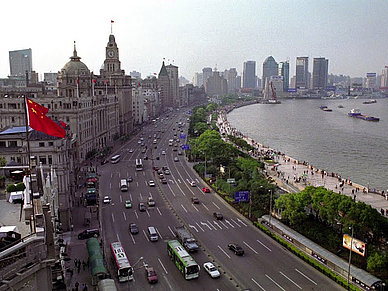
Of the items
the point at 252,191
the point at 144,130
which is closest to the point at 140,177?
the point at 252,191

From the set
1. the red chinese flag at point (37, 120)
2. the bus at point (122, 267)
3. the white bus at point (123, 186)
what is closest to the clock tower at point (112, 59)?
the white bus at point (123, 186)

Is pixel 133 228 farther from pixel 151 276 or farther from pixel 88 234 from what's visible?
pixel 151 276

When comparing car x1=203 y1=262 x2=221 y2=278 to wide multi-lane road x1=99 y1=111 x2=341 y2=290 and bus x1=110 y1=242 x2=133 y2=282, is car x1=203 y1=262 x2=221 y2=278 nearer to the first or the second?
wide multi-lane road x1=99 y1=111 x2=341 y2=290

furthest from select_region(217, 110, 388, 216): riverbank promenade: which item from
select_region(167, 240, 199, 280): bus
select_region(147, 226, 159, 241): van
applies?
select_region(167, 240, 199, 280): bus

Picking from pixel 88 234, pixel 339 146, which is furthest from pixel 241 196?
pixel 339 146

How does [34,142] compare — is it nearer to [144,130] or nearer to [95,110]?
[95,110]

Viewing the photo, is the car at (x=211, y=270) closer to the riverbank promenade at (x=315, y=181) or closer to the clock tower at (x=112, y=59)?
the riverbank promenade at (x=315, y=181)
